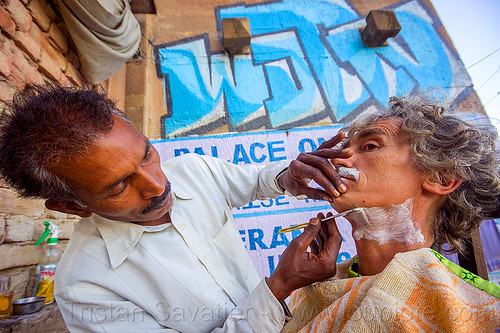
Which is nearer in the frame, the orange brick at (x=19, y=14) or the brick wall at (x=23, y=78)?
the brick wall at (x=23, y=78)

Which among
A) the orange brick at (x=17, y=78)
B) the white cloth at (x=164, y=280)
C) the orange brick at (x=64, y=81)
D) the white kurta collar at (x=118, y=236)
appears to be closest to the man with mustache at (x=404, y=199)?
the white cloth at (x=164, y=280)

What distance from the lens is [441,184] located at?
3.63 ft

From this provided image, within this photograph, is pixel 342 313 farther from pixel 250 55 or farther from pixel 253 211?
pixel 250 55

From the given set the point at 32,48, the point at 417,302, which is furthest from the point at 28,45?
the point at 417,302

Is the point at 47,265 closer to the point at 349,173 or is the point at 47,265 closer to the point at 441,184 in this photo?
the point at 349,173

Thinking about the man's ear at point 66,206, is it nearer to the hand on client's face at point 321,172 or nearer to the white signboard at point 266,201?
the hand on client's face at point 321,172

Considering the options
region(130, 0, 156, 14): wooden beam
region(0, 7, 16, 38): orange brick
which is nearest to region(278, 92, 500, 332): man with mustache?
region(0, 7, 16, 38): orange brick

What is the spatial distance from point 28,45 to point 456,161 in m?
2.44

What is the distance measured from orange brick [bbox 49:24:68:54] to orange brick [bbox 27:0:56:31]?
0.15 feet

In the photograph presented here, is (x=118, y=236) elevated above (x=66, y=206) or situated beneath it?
situated beneath

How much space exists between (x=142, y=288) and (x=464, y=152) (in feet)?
4.78

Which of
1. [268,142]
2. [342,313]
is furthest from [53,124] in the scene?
[268,142]

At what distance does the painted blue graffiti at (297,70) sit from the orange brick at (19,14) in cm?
139

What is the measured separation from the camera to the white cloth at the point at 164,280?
102 cm
